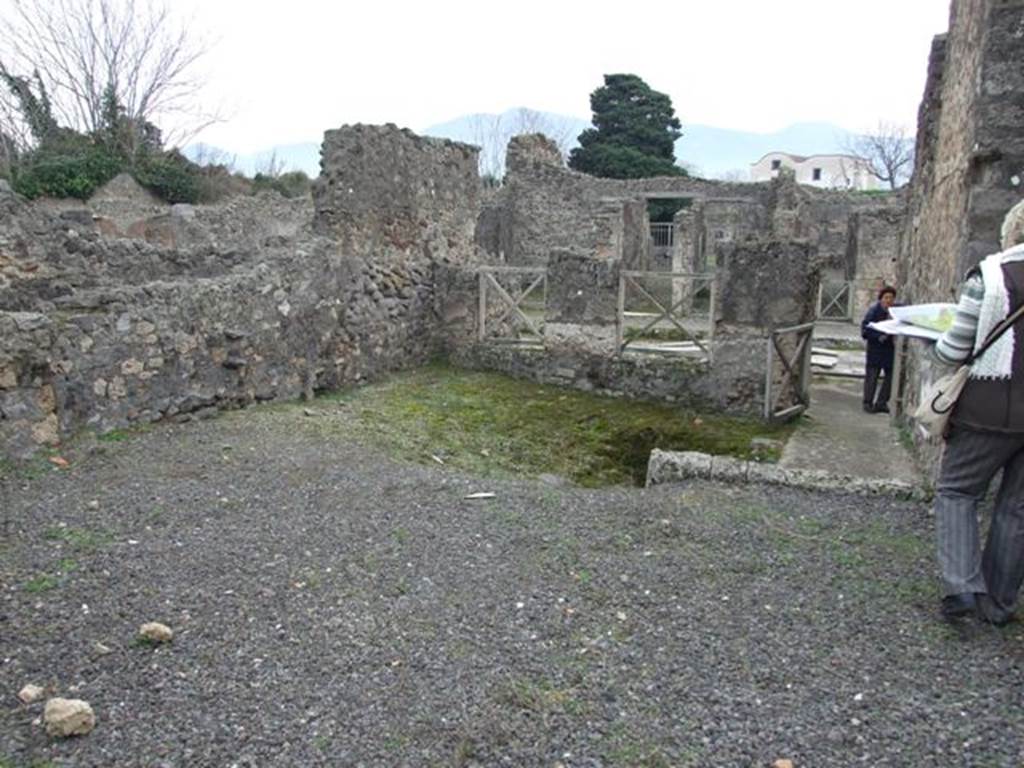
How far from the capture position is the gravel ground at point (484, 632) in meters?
2.56

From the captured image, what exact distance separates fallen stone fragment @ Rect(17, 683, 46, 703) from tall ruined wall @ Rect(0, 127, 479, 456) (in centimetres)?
295

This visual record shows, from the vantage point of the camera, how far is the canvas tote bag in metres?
3.26

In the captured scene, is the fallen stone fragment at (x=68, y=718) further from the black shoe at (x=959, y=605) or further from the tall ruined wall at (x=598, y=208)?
the tall ruined wall at (x=598, y=208)

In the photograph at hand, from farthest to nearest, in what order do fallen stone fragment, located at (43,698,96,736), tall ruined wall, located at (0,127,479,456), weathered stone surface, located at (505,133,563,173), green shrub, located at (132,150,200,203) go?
green shrub, located at (132,150,200,203), weathered stone surface, located at (505,133,563,173), tall ruined wall, located at (0,127,479,456), fallen stone fragment, located at (43,698,96,736)

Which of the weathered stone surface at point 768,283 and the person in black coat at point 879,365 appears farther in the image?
the person in black coat at point 879,365

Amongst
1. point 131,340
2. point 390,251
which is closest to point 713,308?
point 390,251

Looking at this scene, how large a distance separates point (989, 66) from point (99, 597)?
521 cm

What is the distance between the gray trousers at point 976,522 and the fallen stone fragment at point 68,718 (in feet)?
10.5

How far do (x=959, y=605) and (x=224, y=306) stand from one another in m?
6.07

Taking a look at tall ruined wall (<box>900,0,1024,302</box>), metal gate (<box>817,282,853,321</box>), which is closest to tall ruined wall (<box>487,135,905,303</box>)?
metal gate (<box>817,282,853,321</box>)

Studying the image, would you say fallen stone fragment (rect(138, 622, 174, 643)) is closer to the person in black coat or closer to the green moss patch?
the green moss patch

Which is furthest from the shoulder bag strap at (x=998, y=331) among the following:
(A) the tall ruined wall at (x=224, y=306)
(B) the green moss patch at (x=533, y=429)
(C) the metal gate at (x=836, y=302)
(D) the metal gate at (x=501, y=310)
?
A: (C) the metal gate at (x=836, y=302)

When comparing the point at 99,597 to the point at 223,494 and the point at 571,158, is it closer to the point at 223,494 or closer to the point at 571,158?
the point at 223,494

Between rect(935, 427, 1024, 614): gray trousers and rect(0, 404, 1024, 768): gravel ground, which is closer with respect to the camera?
rect(0, 404, 1024, 768): gravel ground
